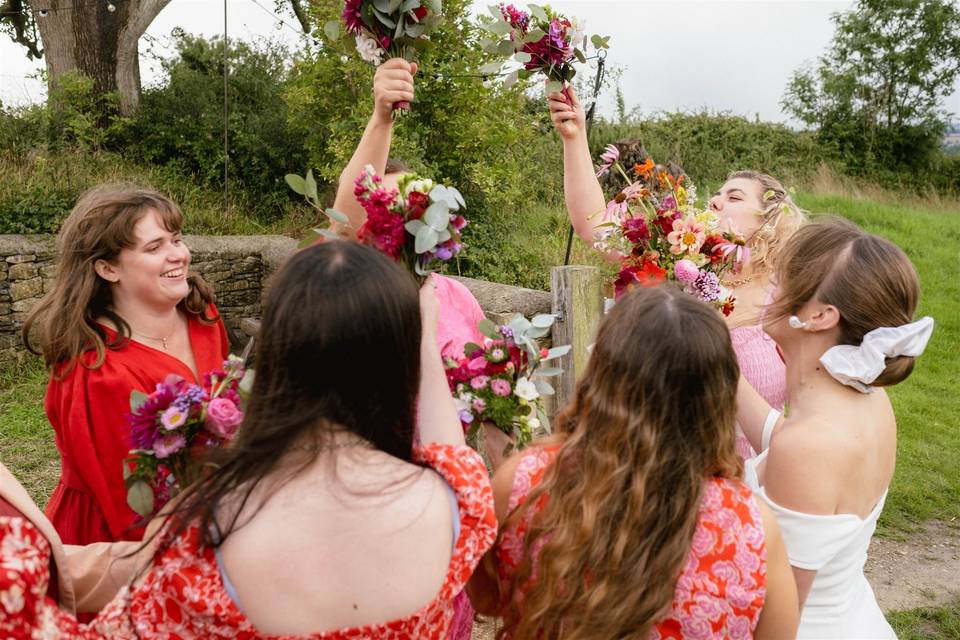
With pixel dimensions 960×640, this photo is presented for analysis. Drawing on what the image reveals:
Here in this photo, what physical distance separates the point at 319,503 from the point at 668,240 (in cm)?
153

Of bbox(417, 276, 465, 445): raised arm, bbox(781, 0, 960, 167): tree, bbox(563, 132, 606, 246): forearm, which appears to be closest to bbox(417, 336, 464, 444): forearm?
bbox(417, 276, 465, 445): raised arm

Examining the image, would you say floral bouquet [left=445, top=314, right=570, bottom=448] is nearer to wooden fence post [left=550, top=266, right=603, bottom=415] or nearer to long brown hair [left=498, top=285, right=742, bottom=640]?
long brown hair [left=498, top=285, right=742, bottom=640]

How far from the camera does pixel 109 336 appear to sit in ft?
7.81

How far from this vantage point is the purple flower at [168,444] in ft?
5.32

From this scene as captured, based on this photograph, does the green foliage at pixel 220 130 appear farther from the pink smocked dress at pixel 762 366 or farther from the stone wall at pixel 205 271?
the pink smocked dress at pixel 762 366

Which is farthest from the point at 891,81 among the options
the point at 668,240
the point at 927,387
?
the point at 668,240

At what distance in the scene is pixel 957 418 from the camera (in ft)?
21.9

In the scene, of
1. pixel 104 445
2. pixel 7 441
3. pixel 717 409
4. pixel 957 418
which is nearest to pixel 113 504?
pixel 104 445

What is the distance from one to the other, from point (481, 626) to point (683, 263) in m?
2.47

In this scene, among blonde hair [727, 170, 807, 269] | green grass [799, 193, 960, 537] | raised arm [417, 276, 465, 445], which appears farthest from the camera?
green grass [799, 193, 960, 537]

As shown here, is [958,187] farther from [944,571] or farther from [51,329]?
[51,329]

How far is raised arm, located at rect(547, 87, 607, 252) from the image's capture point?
104 inches

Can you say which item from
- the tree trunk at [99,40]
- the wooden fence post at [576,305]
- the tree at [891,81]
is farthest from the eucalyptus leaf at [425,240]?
the tree at [891,81]

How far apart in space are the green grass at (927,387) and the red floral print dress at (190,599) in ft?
14.8
